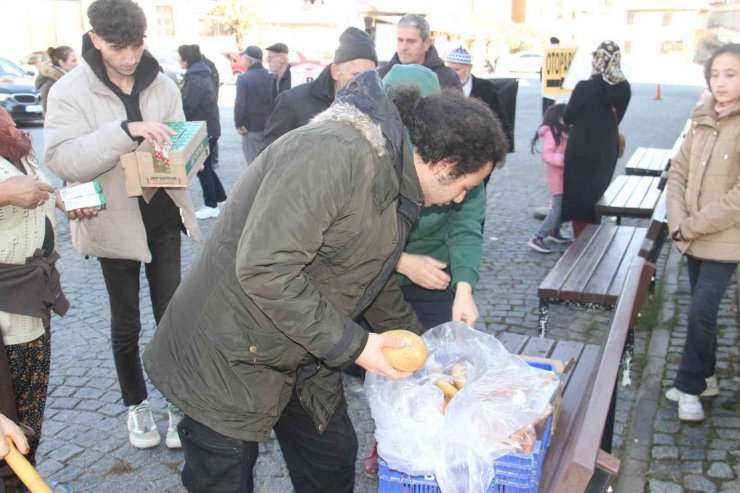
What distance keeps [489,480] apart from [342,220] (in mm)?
802

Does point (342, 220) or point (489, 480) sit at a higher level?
point (342, 220)

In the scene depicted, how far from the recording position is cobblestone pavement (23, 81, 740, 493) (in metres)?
3.13

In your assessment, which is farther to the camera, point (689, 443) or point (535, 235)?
point (535, 235)

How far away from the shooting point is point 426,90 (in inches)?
102

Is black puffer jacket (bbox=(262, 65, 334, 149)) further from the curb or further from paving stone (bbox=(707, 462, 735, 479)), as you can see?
paving stone (bbox=(707, 462, 735, 479))

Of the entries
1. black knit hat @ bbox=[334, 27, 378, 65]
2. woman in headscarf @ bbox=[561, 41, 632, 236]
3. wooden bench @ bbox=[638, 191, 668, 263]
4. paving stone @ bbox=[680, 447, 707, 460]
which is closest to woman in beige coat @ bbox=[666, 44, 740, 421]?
wooden bench @ bbox=[638, 191, 668, 263]

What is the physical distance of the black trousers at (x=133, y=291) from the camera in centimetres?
312

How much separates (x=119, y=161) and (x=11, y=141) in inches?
21.7

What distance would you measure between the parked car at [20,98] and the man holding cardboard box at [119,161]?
43.9 feet

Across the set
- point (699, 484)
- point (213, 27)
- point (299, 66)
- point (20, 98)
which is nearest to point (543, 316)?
point (699, 484)

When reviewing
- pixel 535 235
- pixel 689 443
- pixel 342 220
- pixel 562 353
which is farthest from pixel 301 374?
pixel 535 235

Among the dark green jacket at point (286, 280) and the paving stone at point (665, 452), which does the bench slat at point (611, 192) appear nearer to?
the paving stone at point (665, 452)

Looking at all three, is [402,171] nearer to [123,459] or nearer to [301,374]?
[301,374]

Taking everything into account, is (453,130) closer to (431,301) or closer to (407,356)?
(407,356)
